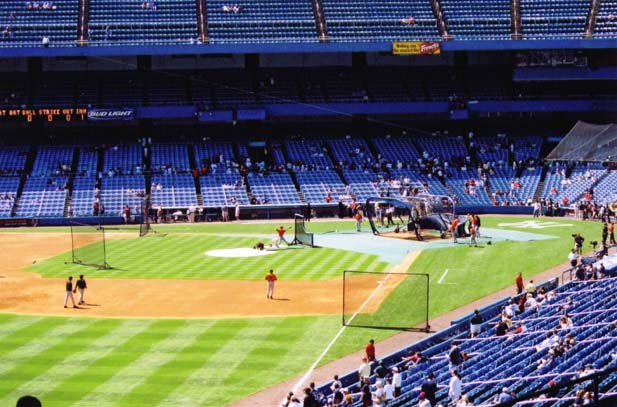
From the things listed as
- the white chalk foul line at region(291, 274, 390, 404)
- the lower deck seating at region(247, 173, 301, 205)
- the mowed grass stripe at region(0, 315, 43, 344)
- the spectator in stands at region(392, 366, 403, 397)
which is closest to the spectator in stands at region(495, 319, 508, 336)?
the spectator in stands at region(392, 366, 403, 397)

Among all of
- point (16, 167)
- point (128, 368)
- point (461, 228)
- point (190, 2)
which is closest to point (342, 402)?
point (128, 368)

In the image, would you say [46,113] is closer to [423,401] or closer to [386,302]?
[386,302]

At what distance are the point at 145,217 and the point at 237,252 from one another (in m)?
16.9

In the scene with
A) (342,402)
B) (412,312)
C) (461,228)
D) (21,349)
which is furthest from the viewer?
(461,228)

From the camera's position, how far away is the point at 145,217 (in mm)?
62312

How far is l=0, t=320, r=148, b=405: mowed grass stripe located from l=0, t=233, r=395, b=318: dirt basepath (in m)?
1.90

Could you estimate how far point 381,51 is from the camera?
73125 millimetres

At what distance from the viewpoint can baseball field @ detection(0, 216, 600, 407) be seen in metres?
24.6

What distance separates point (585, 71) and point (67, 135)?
4478cm

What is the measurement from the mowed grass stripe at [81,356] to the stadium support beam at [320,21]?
44724 mm

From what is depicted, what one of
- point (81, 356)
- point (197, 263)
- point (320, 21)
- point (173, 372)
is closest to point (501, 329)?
point (173, 372)

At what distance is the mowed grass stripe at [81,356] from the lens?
940 inches

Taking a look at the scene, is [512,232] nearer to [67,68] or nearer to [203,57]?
[203,57]

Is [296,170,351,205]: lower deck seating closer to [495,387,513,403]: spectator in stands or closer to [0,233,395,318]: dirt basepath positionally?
[0,233,395,318]: dirt basepath
